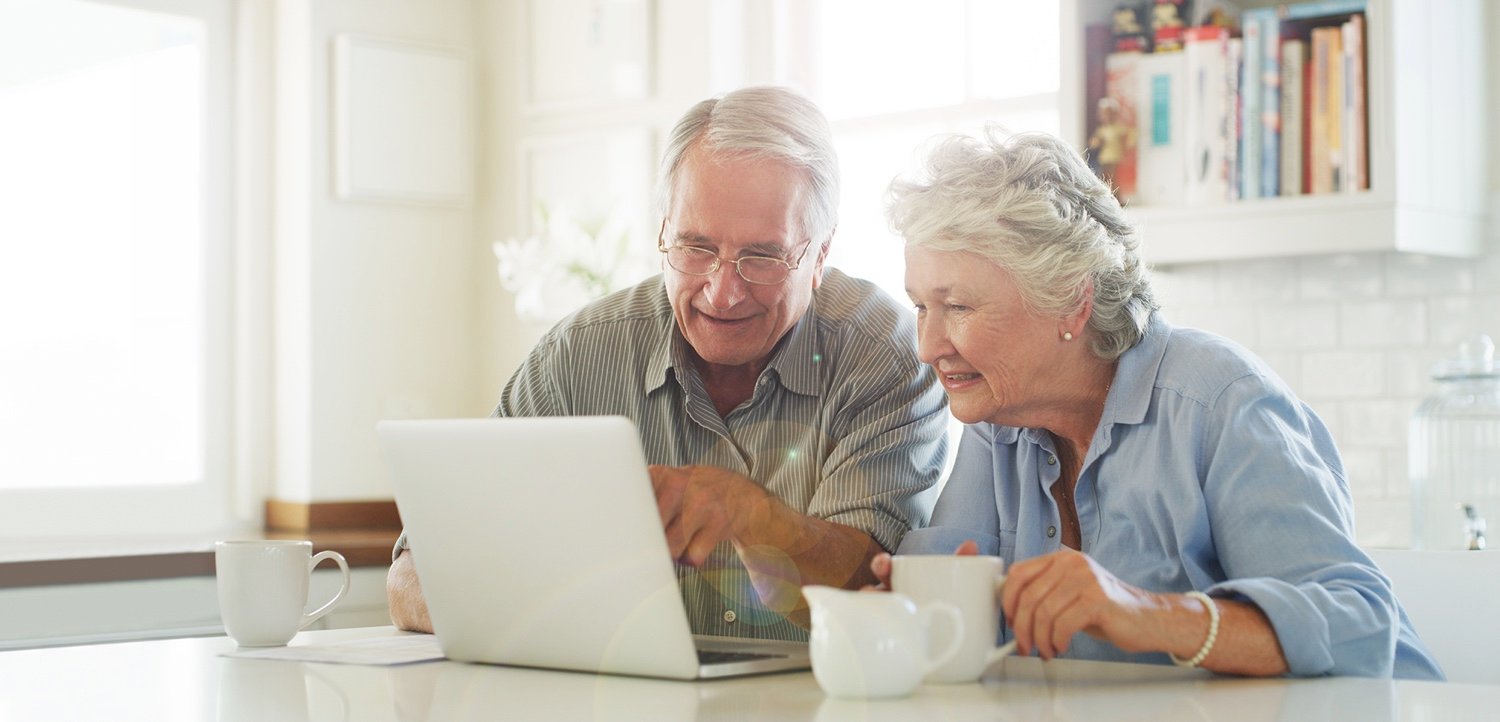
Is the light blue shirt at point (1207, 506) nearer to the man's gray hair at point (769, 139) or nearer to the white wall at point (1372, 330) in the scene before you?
the man's gray hair at point (769, 139)

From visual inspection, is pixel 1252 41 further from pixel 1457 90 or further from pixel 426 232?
pixel 426 232

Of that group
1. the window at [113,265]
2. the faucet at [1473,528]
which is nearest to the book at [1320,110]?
the faucet at [1473,528]

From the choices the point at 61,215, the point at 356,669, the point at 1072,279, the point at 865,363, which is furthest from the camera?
the point at 61,215

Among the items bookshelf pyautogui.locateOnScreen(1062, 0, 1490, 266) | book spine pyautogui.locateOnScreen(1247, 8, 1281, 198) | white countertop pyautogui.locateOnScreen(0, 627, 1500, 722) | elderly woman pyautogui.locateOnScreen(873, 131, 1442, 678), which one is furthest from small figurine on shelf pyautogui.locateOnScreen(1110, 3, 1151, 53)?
white countertop pyautogui.locateOnScreen(0, 627, 1500, 722)

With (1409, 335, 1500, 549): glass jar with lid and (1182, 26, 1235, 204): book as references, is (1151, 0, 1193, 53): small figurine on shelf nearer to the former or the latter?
(1182, 26, 1235, 204): book

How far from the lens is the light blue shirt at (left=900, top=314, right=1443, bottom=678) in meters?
1.41

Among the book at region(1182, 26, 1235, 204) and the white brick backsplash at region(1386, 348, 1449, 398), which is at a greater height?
the book at region(1182, 26, 1235, 204)

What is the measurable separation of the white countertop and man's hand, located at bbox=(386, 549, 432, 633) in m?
0.26

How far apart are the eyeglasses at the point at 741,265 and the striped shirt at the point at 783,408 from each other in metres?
0.11

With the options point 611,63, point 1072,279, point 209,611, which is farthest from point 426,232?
point 1072,279

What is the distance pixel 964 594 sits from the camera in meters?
1.28

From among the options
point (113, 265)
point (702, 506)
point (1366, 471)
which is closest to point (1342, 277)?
point (1366, 471)

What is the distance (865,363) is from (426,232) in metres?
2.60

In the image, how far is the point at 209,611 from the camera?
11.2ft
